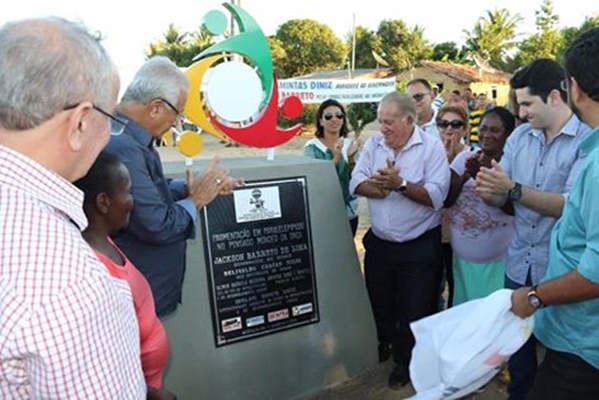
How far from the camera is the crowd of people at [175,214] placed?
3.08ft

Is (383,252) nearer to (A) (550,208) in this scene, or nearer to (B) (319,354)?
(B) (319,354)

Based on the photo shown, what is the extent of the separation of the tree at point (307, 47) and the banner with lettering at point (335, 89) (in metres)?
33.6

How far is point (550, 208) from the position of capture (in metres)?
2.67

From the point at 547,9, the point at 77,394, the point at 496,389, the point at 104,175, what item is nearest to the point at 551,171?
the point at 496,389

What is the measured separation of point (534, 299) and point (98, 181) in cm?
156

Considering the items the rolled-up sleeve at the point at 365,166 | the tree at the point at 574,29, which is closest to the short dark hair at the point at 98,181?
the rolled-up sleeve at the point at 365,166

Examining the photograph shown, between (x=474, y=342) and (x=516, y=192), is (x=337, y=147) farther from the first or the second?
(x=474, y=342)

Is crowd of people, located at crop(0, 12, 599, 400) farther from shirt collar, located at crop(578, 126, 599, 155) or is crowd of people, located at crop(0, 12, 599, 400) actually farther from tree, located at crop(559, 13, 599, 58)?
tree, located at crop(559, 13, 599, 58)

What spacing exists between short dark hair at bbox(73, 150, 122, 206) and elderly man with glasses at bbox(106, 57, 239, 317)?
16.4 inches

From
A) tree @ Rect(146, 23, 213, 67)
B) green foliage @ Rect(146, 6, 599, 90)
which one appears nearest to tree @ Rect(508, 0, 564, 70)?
green foliage @ Rect(146, 6, 599, 90)

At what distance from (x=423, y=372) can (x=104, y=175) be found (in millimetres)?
1499

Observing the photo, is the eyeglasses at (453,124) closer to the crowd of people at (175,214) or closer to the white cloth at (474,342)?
the crowd of people at (175,214)

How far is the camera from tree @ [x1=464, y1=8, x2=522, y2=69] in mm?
50688

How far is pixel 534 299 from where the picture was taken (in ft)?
6.25
